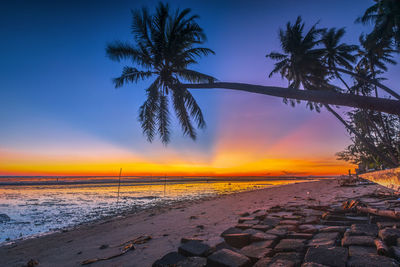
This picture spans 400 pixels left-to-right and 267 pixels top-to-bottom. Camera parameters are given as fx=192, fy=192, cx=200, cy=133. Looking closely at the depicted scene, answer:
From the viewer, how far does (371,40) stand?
14703 mm

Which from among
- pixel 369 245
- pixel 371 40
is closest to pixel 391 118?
pixel 371 40

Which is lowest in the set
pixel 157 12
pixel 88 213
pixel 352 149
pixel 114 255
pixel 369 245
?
pixel 88 213

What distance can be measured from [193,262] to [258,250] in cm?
92

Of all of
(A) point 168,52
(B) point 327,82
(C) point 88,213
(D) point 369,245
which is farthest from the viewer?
(B) point 327,82

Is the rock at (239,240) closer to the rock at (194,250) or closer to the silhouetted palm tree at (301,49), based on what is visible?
the rock at (194,250)

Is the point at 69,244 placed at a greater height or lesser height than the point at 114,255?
lesser

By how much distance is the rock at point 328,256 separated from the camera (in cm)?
193

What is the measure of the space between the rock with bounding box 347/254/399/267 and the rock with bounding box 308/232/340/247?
1.75 feet

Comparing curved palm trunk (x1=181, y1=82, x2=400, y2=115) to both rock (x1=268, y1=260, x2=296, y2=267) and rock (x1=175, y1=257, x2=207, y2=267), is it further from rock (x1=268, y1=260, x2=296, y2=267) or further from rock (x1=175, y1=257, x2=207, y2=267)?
→ rock (x1=175, y1=257, x2=207, y2=267)

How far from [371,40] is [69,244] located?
21411 millimetres

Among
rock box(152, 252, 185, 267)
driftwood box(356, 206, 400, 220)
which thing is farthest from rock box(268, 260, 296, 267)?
driftwood box(356, 206, 400, 220)

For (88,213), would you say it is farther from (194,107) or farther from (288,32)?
(288,32)

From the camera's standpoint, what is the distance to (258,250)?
2551 millimetres

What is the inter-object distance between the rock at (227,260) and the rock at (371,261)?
1.00 metres
